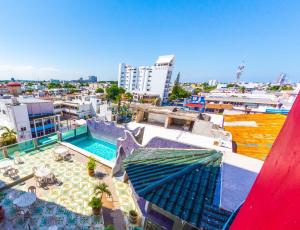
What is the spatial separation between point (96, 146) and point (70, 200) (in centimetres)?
1116

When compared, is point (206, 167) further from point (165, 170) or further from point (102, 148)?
point (102, 148)

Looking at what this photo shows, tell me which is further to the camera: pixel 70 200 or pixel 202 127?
pixel 202 127

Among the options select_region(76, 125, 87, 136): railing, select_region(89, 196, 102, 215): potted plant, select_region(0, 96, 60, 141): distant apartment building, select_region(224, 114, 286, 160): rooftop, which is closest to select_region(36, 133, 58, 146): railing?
select_region(76, 125, 87, 136): railing

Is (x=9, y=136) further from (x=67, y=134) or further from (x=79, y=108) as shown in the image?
(x=79, y=108)

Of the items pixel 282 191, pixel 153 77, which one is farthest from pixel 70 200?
pixel 153 77

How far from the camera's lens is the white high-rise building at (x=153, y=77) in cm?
5759

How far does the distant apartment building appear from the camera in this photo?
19.6 meters

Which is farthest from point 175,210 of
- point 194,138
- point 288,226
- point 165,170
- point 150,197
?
point 194,138

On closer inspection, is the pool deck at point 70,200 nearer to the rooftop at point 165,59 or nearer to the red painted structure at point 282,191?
the red painted structure at point 282,191

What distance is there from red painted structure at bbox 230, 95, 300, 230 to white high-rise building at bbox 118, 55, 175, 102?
186 ft

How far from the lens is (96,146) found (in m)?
19.4

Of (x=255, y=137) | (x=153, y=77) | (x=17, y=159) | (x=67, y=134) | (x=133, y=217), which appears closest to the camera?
(x=133, y=217)

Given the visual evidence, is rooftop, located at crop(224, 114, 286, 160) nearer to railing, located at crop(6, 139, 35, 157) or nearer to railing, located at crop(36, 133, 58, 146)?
railing, located at crop(36, 133, 58, 146)

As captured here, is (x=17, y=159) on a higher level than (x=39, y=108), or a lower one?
lower
